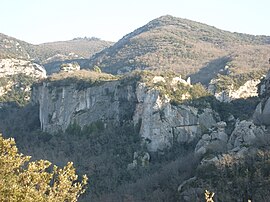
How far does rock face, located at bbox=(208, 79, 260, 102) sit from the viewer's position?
9881cm

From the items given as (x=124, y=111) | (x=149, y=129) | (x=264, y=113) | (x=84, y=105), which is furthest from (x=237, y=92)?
(x=264, y=113)

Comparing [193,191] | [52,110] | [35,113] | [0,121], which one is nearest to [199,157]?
[193,191]

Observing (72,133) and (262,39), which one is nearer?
(72,133)

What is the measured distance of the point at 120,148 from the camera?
79.1 m

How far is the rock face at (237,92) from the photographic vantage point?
9881cm

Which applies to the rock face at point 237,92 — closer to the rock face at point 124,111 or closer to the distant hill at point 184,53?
the distant hill at point 184,53

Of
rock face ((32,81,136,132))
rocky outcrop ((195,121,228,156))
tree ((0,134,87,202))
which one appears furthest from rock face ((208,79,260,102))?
tree ((0,134,87,202))

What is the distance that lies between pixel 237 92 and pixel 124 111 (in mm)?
28958

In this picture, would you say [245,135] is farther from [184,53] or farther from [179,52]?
[184,53]

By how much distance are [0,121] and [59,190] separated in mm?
96703

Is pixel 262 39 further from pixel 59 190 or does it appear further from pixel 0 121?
pixel 59 190

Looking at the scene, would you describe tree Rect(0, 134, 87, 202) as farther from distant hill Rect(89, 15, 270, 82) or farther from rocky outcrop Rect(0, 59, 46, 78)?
rocky outcrop Rect(0, 59, 46, 78)

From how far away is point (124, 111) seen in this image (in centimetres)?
8581

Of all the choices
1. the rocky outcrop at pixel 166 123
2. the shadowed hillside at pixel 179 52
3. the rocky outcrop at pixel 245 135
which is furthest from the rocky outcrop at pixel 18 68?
the rocky outcrop at pixel 245 135
